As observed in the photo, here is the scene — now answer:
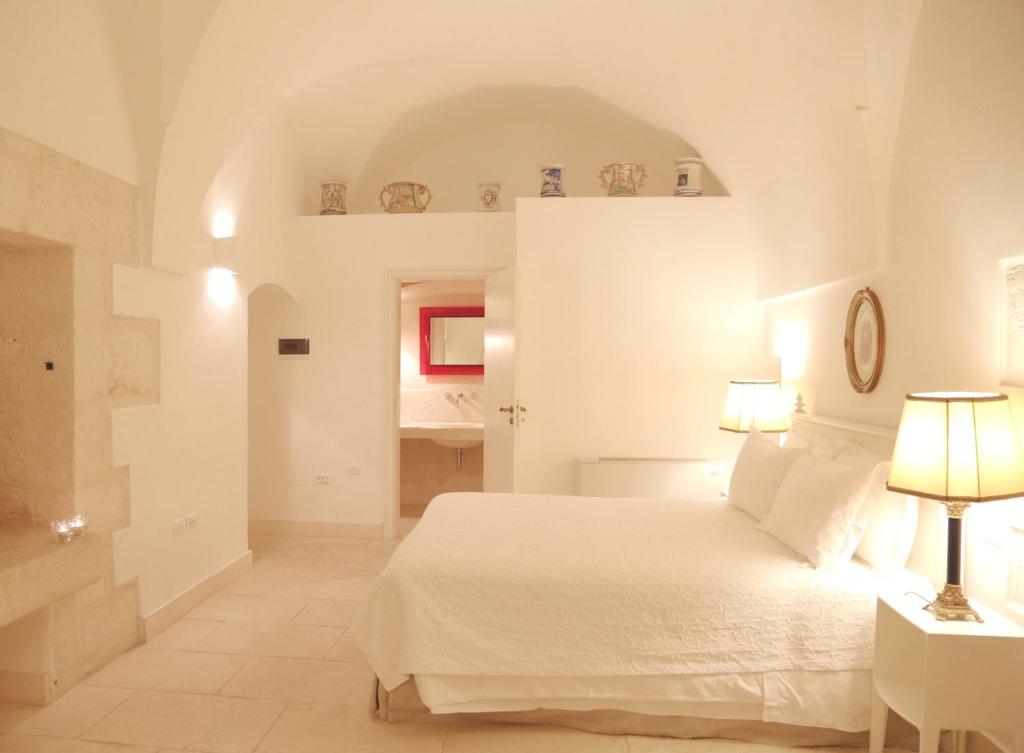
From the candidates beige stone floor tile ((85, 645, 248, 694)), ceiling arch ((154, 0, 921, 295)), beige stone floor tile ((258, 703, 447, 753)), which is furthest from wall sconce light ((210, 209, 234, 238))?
beige stone floor tile ((258, 703, 447, 753))

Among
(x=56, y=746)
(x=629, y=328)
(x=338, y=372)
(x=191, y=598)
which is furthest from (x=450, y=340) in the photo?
(x=56, y=746)

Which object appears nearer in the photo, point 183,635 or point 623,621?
point 623,621

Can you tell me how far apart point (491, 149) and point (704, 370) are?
95.9 inches

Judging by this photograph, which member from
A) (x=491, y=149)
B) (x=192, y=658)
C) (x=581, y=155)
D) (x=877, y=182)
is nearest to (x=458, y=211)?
(x=491, y=149)

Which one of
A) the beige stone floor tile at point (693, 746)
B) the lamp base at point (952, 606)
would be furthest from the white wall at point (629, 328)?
the lamp base at point (952, 606)

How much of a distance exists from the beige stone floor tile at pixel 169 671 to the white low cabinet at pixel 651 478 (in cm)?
232

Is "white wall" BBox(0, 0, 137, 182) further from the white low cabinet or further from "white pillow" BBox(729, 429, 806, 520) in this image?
"white pillow" BBox(729, 429, 806, 520)

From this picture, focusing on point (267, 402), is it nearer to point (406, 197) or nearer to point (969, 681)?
point (406, 197)

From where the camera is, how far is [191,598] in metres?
3.49

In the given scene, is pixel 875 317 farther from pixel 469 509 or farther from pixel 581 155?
pixel 581 155

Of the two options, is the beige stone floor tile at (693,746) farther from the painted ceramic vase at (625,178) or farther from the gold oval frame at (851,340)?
the painted ceramic vase at (625,178)

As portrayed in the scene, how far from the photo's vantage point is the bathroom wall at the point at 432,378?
6.27 m

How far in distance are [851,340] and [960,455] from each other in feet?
4.65

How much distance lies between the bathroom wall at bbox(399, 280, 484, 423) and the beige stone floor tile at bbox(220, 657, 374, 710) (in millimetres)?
3524
